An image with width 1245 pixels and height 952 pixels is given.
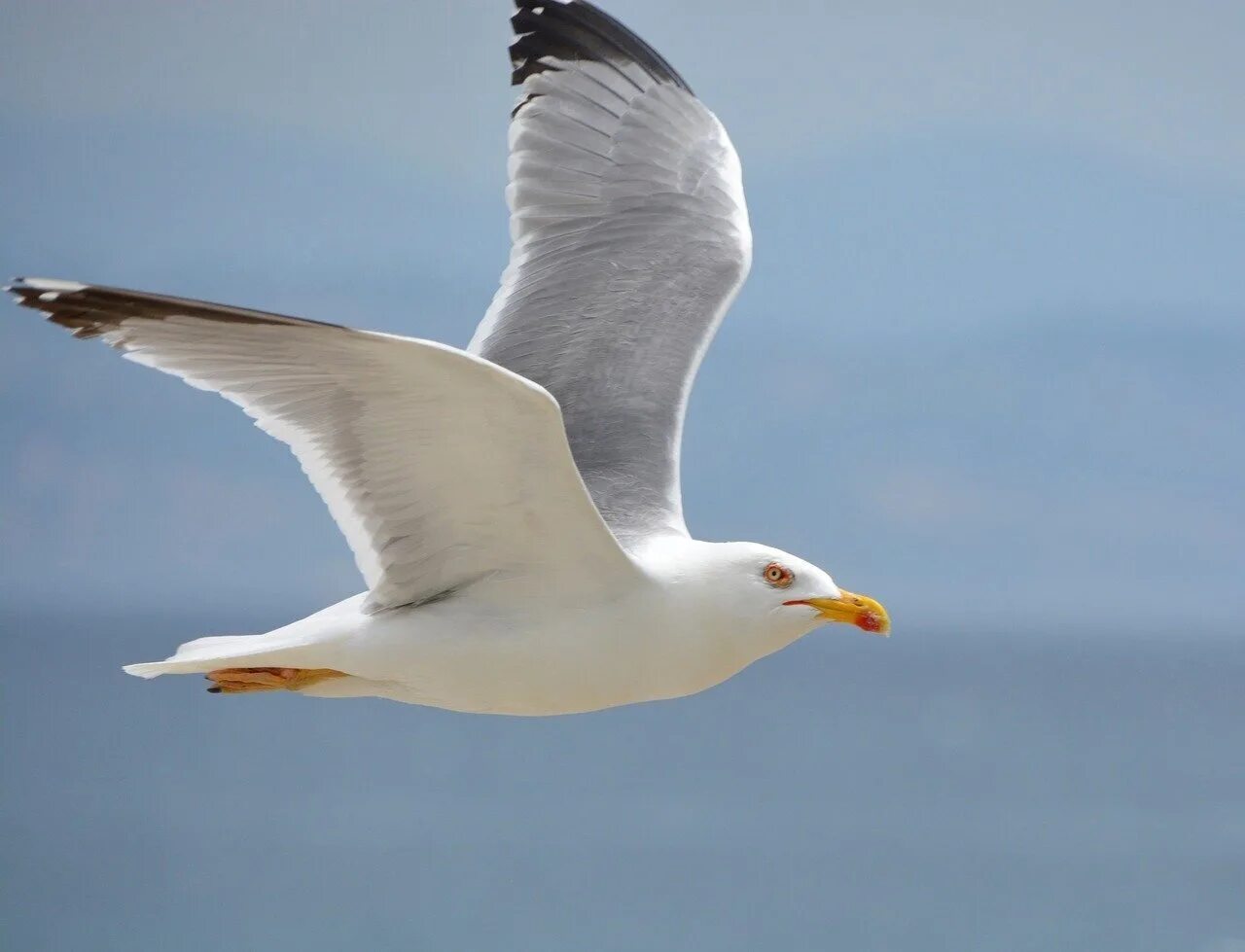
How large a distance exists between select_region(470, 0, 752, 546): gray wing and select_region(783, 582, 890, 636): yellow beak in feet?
1.64

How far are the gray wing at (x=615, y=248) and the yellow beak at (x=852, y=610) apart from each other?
0.50 metres

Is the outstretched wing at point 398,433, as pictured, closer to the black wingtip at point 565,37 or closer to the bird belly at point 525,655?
the bird belly at point 525,655

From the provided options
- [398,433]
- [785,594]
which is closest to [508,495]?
[398,433]

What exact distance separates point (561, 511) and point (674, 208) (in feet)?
6.46

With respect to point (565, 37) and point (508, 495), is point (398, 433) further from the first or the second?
point (565, 37)

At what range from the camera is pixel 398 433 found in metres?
3.83

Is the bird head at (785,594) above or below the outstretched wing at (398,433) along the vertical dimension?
below

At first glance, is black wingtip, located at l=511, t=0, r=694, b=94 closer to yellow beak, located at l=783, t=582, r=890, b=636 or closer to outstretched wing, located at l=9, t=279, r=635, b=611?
outstretched wing, located at l=9, t=279, r=635, b=611

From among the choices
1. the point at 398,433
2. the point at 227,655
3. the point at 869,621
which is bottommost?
the point at 227,655

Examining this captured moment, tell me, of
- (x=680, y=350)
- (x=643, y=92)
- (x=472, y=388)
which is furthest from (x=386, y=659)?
(x=643, y=92)

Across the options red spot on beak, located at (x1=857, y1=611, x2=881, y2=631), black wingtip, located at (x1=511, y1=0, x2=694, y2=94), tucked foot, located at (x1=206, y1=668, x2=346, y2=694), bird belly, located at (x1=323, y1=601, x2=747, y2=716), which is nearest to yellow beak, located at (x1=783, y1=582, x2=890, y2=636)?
red spot on beak, located at (x1=857, y1=611, x2=881, y2=631)

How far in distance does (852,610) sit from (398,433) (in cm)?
110

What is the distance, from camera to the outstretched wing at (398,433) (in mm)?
3457

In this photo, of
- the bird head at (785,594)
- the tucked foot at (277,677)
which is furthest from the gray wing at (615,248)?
the tucked foot at (277,677)
